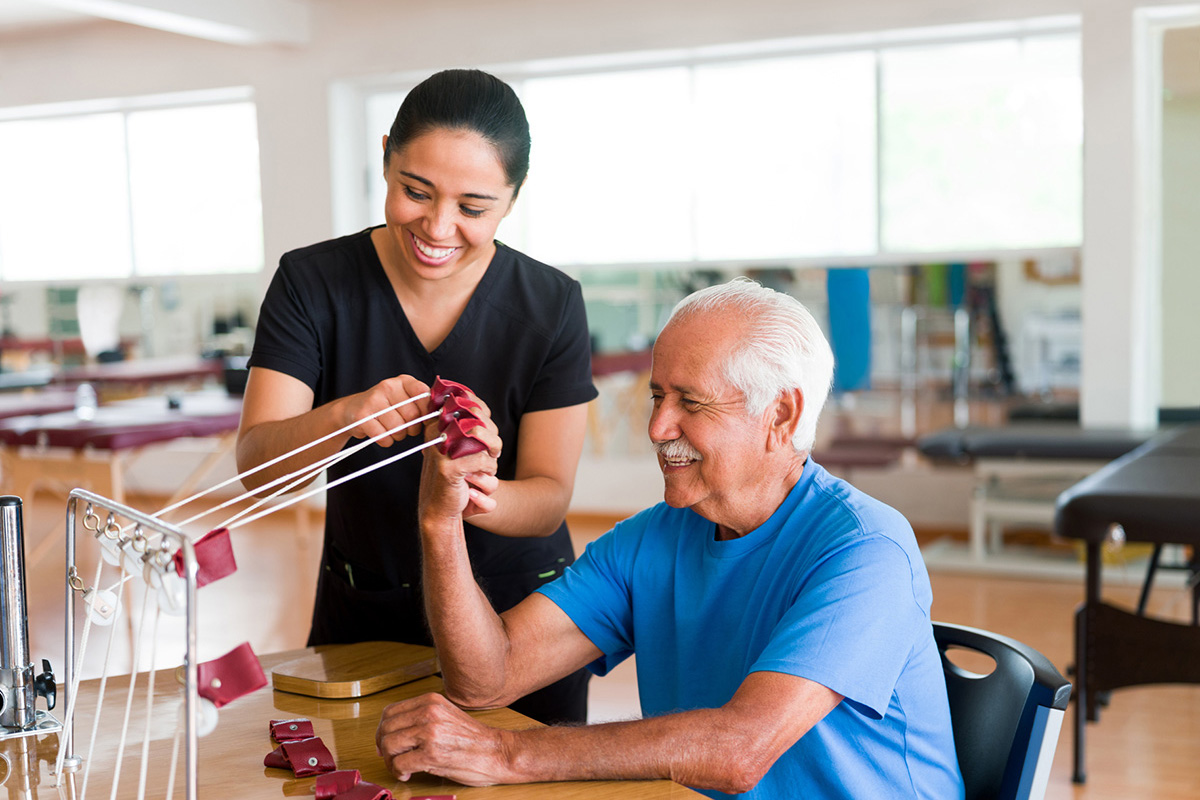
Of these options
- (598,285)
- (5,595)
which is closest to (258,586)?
(598,285)

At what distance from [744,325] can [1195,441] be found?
9.99 ft

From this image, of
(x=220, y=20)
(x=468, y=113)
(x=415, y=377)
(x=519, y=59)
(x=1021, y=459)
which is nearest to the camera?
(x=468, y=113)

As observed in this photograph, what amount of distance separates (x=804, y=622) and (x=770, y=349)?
312mm

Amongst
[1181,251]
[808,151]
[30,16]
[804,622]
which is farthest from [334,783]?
[30,16]

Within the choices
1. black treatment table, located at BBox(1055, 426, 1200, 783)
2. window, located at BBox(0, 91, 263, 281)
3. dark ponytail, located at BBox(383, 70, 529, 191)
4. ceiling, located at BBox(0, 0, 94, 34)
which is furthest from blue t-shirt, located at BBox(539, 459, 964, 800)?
ceiling, located at BBox(0, 0, 94, 34)

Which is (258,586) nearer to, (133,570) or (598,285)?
(598,285)

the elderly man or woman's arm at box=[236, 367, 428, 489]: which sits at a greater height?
woman's arm at box=[236, 367, 428, 489]

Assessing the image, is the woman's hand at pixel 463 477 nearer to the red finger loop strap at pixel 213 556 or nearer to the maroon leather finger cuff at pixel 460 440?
the maroon leather finger cuff at pixel 460 440

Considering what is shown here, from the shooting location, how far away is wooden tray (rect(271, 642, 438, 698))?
145cm

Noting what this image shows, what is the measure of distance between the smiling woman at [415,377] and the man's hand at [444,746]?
350 mm

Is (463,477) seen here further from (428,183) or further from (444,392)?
(428,183)

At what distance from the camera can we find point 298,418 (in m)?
1.48

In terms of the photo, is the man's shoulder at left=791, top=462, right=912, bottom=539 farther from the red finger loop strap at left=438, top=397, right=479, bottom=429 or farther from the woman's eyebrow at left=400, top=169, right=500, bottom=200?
the woman's eyebrow at left=400, top=169, right=500, bottom=200

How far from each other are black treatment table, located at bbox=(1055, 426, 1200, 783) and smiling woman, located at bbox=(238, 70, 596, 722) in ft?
5.41
